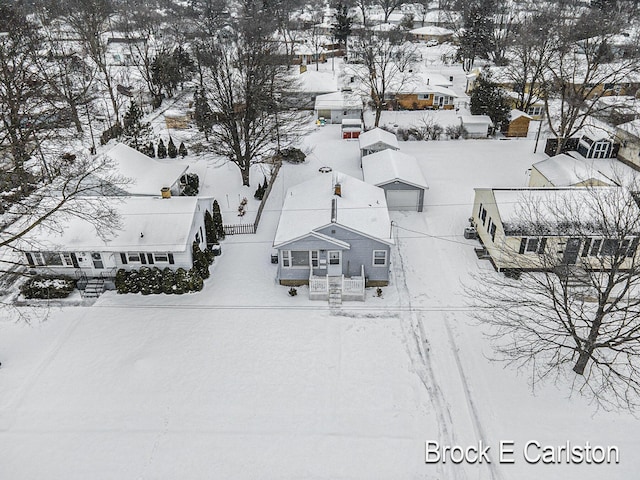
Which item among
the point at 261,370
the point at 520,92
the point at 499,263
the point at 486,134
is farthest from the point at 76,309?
the point at 520,92

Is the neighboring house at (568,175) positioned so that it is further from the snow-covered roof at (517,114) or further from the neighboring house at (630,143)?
the snow-covered roof at (517,114)

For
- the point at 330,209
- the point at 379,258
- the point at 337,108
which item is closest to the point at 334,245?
the point at 330,209

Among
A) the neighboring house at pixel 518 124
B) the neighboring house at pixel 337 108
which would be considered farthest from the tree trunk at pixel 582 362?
the neighboring house at pixel 337 108

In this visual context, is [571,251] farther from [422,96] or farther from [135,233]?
[422,96]

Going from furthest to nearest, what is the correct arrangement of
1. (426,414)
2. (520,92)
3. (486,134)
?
(520,92) < (486,134) < (426,414)

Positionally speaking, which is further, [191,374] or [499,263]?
[499,263]

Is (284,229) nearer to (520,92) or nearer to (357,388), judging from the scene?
(357,388)
